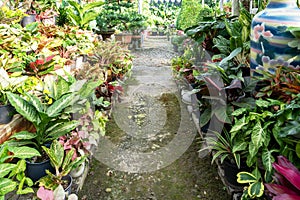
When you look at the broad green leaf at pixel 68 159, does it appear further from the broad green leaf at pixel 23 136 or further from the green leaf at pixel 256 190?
the green leaf at pixel 256 190

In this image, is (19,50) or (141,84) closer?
Result: (19,50)

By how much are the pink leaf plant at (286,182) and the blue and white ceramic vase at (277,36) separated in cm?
87

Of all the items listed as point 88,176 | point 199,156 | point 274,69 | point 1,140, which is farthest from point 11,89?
point 274,69

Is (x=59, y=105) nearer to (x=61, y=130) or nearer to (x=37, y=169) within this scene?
(x=61, y=130)

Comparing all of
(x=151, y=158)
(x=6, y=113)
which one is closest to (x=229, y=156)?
(x=151, y=158)

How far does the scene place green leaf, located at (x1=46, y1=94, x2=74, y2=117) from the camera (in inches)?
76.0

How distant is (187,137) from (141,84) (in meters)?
2.17

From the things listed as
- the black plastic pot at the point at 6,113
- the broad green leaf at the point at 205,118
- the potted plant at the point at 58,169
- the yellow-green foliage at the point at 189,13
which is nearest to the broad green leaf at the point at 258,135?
the broad green leaf at the point at 205,118

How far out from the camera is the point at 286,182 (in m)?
1.46

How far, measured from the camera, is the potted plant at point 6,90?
6.18 ft

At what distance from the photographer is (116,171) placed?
2480mm

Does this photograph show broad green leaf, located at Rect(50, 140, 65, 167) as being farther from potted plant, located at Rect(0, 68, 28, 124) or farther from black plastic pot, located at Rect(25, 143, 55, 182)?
potted plant, located at Rect(0, 68, 28, 124)

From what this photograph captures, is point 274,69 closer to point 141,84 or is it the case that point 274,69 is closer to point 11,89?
point 11,89

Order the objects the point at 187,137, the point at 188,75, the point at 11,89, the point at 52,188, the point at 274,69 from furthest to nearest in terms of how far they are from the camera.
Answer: the point at 188,75 → the point at 187,137 → the point at 274,69 → the point at 11,89 → the point at 52,188
